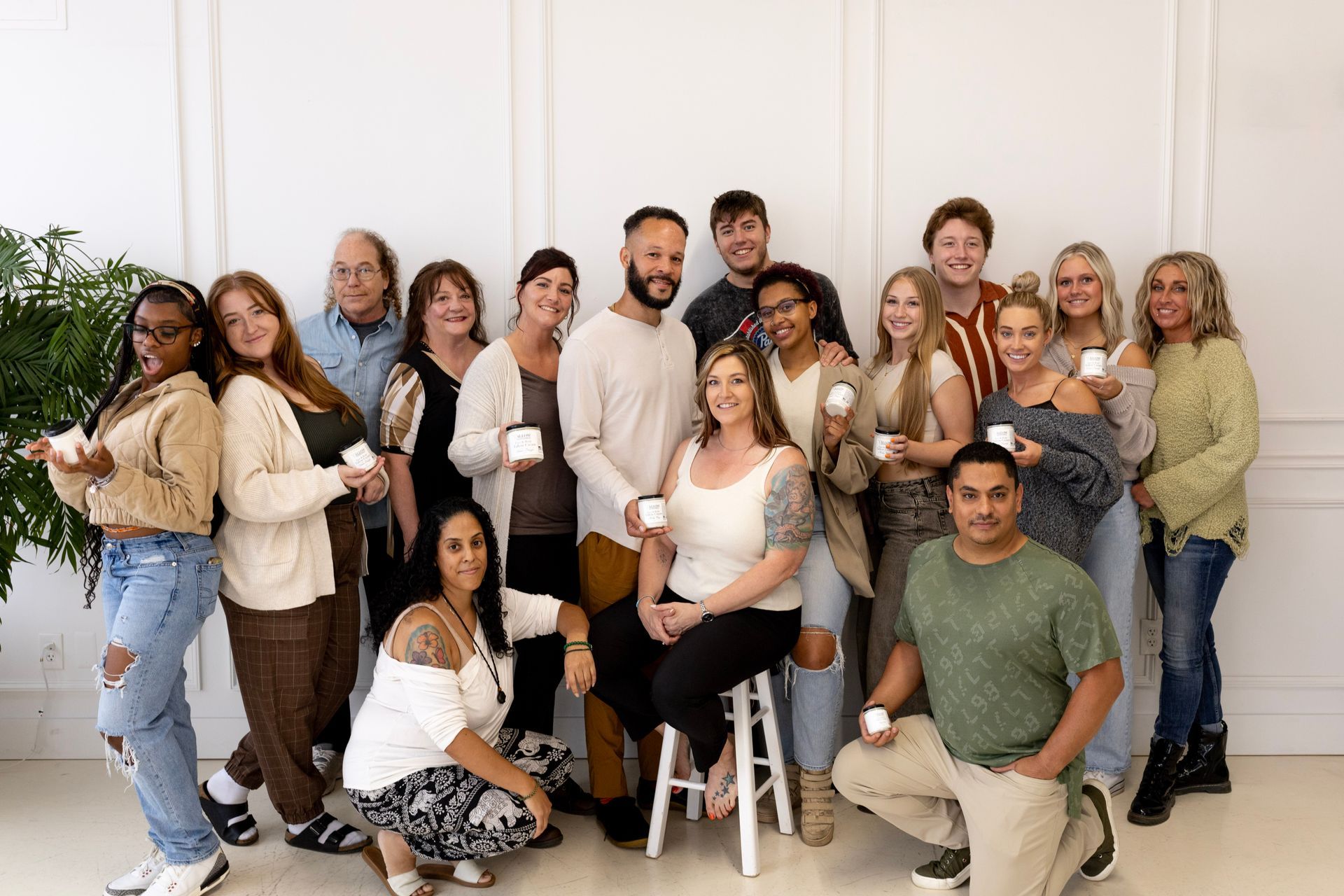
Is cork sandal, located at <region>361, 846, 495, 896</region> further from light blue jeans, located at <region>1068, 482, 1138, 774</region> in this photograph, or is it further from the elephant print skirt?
light blue jeans, located at <region>1068, 482, 1138, 774</region>

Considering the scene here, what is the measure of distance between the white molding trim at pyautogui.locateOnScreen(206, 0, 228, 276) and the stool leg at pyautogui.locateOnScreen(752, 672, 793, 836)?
2.47 metres

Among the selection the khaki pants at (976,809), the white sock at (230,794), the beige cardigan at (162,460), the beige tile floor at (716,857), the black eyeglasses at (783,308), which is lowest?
the beige tile floor at (716,857)

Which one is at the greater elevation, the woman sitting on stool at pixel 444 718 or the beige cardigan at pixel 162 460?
the beige cardigan at pixel 162 460

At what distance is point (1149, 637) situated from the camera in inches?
141

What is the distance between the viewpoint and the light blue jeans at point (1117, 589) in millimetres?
3117

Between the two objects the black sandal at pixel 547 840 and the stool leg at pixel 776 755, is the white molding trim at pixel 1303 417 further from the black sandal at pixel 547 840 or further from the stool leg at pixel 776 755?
the black sandal at pixel 547 840

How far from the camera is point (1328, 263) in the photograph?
354 cm

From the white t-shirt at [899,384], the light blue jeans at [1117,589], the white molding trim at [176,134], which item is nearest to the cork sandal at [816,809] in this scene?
the light blue jeans at [1117,589]

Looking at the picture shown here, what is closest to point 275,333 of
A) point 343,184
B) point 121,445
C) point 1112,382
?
point 121,445

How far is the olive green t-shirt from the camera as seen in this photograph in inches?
89.7

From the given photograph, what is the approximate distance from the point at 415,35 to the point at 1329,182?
3462 millimetres

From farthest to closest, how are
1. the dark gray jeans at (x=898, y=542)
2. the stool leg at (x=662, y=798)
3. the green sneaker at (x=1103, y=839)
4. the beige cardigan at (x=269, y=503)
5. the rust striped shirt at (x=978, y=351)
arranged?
the rust striped shirt at (x=978, y=351) < the dark gray jeans at (x=898, y=542) < the stool leg at (x=662, y=798) < the green sneaker at (x=1103, y=839) < the beige cardigan at (x=269, y=503)

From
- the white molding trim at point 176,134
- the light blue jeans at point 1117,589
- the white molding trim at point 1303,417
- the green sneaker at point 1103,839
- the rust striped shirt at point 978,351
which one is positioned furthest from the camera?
the white molding trim at point 1303,417

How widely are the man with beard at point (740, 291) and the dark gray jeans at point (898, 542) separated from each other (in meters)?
0.55
